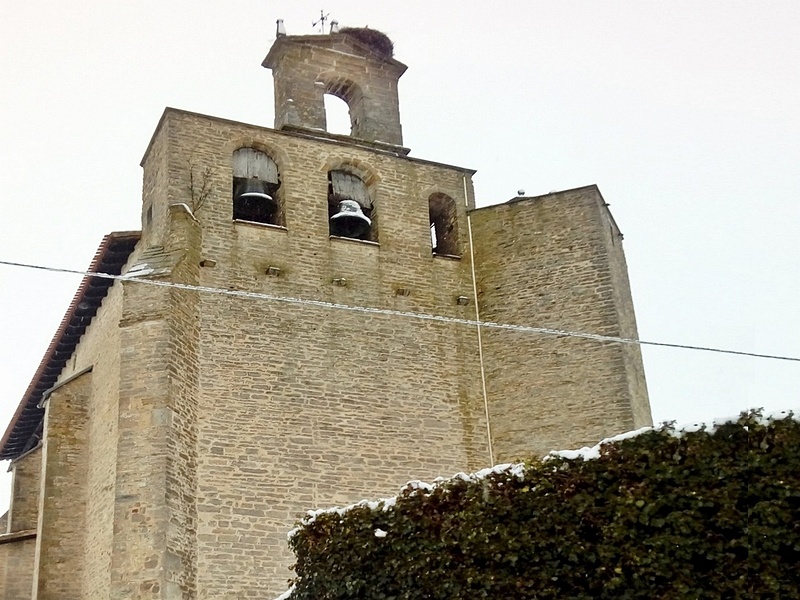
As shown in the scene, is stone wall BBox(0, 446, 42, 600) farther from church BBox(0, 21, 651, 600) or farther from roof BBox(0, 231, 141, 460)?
roof BBox(0, 231, 141, 460)

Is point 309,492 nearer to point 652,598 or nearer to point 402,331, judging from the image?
point 402,331

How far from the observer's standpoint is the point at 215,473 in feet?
46.5

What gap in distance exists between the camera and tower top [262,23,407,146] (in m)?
18.0

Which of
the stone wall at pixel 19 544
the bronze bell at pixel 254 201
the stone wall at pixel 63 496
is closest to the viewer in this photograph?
the stone wall at pixel 63 496

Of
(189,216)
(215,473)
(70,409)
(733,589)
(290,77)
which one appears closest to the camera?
(733,589)

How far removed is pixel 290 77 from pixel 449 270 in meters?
4.15

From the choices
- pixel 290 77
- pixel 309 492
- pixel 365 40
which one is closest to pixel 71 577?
pixel 309 492

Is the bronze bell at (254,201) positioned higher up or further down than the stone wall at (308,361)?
higher up

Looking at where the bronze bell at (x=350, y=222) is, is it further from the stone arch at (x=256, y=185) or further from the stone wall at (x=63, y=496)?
the stone wall at (x=63, y=496)

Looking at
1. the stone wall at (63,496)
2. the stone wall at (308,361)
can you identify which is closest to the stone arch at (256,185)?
the stone wall at (308,361)

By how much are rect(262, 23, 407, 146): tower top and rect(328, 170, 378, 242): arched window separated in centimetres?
99

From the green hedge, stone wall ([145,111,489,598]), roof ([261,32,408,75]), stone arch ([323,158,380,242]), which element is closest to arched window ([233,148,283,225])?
stone wall ([145,111,489,598])

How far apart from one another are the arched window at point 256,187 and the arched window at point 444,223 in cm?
260

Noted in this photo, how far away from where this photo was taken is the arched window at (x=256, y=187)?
54.6ft
